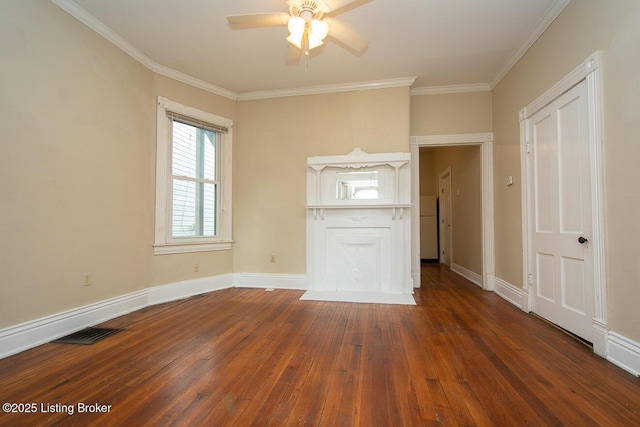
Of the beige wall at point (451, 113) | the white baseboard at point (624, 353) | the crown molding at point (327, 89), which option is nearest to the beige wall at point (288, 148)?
the crown molding at point (327, 89)

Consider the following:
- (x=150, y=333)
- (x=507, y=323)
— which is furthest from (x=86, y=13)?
(x=507, y=323)

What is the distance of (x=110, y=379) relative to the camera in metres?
1.67

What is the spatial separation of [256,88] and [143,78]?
4.62 ft

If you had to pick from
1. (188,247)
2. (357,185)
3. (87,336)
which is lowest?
(87,336)

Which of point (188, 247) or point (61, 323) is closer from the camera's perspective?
point (61, 323)

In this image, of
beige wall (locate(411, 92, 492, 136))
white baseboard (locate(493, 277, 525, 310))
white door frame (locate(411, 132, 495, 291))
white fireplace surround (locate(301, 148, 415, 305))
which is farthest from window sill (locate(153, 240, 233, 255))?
white baseboard (locate(493, 277, 525, 310))

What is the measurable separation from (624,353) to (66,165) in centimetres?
438

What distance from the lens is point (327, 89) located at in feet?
12.9

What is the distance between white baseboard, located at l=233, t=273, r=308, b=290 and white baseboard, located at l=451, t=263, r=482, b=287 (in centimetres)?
256

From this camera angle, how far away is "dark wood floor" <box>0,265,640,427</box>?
53.0 inches

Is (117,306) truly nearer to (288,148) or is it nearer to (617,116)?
(288,148)

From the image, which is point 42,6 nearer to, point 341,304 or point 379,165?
point 379,165

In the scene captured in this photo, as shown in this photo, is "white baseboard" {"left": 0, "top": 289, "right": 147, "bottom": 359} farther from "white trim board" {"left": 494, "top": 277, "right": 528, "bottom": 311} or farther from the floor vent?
"white trim board" {"left": 494, "top": 277, "right": 528, "bottom": 311}

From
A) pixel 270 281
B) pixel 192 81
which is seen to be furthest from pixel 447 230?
pixel 192 81
